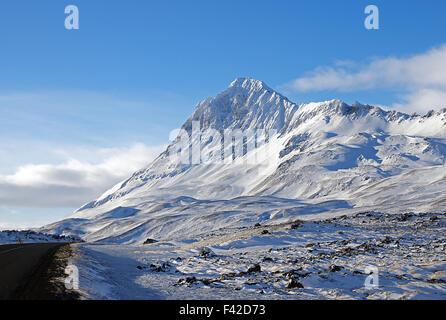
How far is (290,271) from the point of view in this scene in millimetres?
19359

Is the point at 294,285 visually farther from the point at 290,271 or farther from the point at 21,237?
the point at 21,237

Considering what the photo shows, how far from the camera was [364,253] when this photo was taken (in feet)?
83.4

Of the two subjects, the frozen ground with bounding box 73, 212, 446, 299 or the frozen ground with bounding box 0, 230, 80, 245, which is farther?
the frozen ground with bounding box 0, 230, 80, 245

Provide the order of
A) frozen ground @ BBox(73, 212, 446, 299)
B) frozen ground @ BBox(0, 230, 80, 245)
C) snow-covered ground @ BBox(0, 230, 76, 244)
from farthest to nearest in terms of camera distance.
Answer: frozen ground @ BBox(0, 230, 80, 245) < snow-covered ground @ BBox(0, 230, 76, 244) < frozen ground @ BBox(73, 212, 446, 299)

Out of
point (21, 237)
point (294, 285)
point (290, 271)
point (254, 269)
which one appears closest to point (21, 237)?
point (21, 237)

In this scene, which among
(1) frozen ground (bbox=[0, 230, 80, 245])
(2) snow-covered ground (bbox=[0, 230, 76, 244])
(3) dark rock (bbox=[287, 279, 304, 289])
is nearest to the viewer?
(3) dark rock (bbox=[287, 279, 304, 289])

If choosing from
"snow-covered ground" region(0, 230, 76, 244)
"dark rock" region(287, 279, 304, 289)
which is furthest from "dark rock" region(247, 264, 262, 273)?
"snow-covered ground" region(0, 230, 76, 244)

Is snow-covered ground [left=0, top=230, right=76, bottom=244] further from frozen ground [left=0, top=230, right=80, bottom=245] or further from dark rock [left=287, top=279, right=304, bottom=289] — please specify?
dark rock [left=287, top=279, right=304, bottom=289]

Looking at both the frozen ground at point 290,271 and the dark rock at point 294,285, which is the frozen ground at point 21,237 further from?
the dark rock at point 294,285

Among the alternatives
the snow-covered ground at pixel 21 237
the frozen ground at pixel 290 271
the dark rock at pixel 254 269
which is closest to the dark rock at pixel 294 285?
the frozen ground at pixel 290 271

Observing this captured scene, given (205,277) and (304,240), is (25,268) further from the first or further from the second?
(304,240)

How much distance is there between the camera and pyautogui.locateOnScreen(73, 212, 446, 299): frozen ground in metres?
15.7
